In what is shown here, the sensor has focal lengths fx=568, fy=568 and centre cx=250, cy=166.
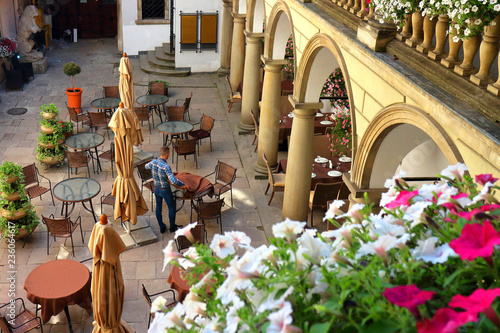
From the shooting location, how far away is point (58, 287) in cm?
793

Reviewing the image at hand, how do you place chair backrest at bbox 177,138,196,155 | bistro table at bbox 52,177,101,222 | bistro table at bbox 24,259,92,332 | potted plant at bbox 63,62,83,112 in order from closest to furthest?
1. bistro table at bbox 24,259,92,332
2. bistro table at bbox 52,177,101,222
3. chair backrest at bbox 177,138,196,155
4. potted plant at bbox 63,62,83,112

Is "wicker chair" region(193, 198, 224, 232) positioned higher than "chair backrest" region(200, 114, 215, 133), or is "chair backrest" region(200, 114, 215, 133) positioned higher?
"chair backrest" region(200, 114, 215, 133)

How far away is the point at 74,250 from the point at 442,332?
9.16 meters

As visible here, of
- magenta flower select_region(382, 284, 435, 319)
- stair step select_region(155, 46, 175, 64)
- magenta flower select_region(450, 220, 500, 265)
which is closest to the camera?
magenta flower select_region(382, 284, 435, 319)

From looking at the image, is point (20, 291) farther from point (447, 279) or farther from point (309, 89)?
point (447, 279)

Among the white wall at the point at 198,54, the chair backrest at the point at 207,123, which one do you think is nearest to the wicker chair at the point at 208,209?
the chair backrest at the point at 207,123

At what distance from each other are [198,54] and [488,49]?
15817 millimetres

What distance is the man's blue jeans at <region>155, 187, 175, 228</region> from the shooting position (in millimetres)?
10148

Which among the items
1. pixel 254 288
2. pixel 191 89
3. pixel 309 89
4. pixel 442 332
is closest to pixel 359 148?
pixel 309 89

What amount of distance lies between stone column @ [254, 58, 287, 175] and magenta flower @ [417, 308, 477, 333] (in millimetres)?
10486

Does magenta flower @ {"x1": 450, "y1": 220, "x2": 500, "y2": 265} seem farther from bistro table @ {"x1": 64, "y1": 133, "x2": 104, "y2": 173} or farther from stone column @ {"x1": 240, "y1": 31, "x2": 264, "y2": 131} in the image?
stone column @ {"x1": 240, "y1": 31, "x2": 264, "y2": 131}

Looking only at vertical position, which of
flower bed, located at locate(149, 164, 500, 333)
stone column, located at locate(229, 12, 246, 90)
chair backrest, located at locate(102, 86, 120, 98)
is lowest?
chair backrest, located at locate(102, 86, 120, 98)

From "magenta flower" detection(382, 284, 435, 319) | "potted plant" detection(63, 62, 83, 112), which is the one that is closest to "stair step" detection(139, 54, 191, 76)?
"potted plant" detection(63, 62, 83, 112)

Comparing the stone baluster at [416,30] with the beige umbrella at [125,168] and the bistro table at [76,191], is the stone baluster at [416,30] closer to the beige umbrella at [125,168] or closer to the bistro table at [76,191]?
the beige umbrella at [125,168]
